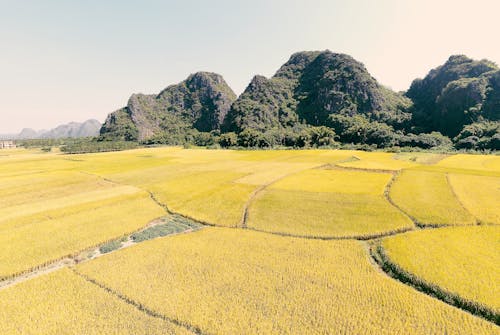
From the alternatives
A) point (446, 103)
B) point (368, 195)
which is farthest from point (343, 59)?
point (368, 195)

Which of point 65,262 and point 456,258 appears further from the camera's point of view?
point 65,262

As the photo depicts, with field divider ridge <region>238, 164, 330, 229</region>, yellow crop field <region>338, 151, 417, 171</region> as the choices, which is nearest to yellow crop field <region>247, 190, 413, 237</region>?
field divider ridge <region>238, 164, 330, 229</region>

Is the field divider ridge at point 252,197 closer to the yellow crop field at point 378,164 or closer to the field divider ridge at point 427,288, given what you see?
the field divider ridge at point 427,288

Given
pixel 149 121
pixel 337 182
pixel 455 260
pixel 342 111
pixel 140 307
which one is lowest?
pixel 140 307

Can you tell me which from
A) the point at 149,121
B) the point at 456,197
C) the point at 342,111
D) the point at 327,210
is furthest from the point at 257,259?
the point at 149,121

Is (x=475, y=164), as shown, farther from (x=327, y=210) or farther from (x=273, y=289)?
(x=273, y=289)

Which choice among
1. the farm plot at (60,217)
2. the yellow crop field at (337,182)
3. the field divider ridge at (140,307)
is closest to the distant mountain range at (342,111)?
the yellow crop field at (337,182)
